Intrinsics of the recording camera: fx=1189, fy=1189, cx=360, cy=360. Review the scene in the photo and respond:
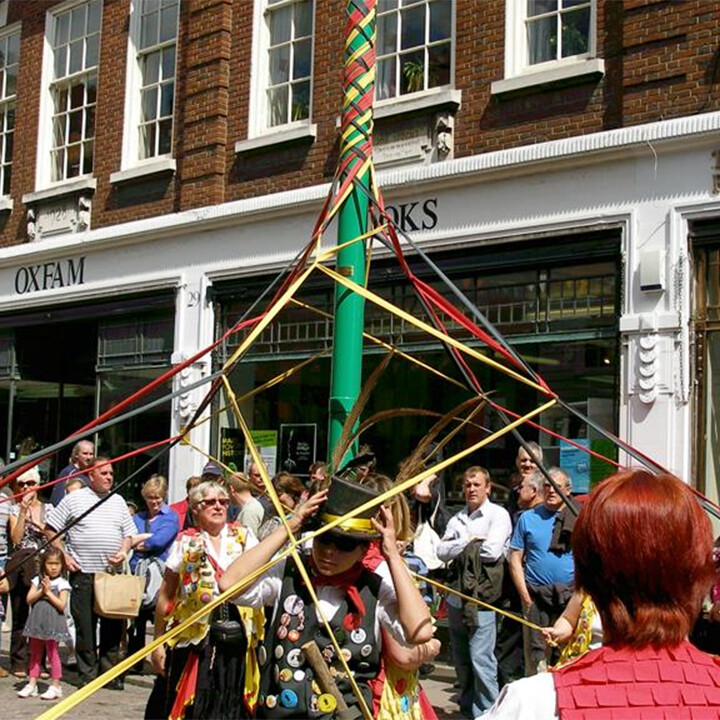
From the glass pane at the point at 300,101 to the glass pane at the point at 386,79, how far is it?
95 cm

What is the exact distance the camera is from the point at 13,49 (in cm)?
1677

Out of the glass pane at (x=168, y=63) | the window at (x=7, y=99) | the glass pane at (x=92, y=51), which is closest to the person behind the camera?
the glass pane at (x=168, y=63)

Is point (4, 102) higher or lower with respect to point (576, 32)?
higher

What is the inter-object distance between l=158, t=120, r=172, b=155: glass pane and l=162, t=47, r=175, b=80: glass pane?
587 millimetres

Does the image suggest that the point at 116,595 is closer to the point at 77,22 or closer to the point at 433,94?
the point at 433,94

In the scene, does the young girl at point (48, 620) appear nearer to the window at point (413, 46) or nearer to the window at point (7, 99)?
the window at point (413, 46)

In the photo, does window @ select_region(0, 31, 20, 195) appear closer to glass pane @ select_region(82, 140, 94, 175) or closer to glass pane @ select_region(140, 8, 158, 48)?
glass pane @ select_region(82, 140, 94, 175)

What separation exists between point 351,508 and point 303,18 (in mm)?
9928

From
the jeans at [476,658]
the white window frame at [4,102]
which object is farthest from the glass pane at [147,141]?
the jeans at [476,658]

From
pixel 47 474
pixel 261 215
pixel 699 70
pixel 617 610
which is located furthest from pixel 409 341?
pixel 617 610

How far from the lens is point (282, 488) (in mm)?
9328

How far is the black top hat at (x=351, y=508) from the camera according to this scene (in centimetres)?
407

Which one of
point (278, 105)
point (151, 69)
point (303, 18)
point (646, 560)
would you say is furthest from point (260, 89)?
point (646, 560)

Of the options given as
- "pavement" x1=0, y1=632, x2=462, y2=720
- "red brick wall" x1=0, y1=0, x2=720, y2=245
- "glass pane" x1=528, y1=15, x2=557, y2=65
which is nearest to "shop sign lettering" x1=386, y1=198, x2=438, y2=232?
"red brick wall" x1=0, y1=0, x2=720, y2=245
